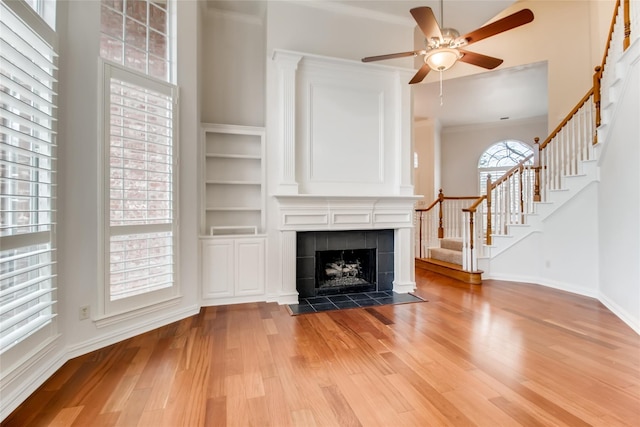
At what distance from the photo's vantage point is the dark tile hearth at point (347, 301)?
12.0ft

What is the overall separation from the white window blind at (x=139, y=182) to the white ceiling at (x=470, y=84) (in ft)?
6.34

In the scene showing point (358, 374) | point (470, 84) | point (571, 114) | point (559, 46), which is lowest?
point (358, 374)

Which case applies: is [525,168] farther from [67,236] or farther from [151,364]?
[67,236]

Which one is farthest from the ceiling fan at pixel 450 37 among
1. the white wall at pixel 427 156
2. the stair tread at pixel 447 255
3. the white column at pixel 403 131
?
the white wall at pixel 427 156

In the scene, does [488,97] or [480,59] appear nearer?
[480,59]

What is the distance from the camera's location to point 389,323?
3.16m

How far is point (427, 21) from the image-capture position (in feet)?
9.05

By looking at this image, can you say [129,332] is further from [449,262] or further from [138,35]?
[449,262]

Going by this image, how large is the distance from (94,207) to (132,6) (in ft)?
6.45

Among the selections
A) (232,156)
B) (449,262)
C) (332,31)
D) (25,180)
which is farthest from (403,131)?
(25,180)

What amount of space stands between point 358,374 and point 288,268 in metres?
1.87

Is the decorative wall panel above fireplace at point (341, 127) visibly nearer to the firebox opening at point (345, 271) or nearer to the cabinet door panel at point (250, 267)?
the cabinet door panel at point (250, 267)

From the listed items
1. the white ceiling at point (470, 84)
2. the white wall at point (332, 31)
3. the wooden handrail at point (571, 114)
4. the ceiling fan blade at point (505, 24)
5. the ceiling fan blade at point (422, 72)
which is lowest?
the wooden handrail at point (571, 114)

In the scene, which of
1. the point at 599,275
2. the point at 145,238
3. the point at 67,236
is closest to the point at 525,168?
the point at 599,275
